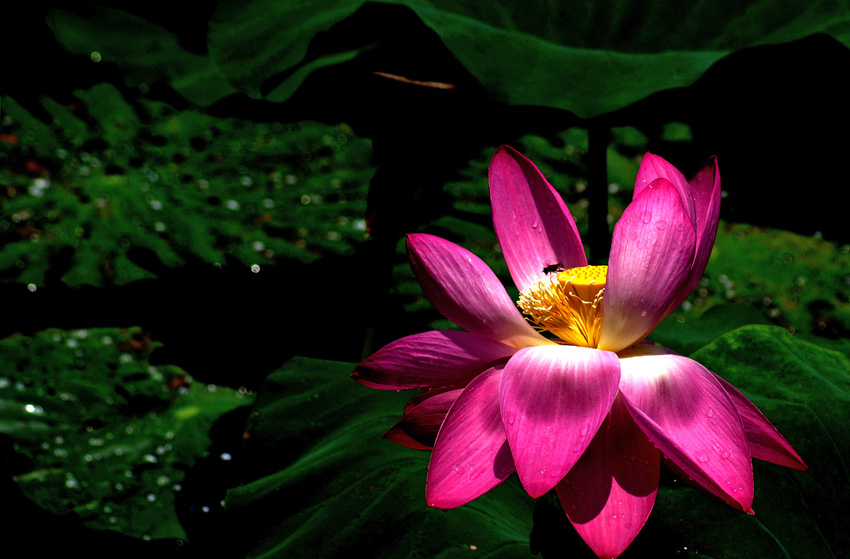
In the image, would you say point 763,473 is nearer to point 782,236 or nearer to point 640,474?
point 640,474

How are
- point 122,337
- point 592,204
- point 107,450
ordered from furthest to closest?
point 122,337, point 107,450, point 592,204

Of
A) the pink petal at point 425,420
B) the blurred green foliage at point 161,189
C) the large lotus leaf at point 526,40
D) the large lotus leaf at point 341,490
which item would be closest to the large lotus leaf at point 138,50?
the large lotus leaf at point 526,40

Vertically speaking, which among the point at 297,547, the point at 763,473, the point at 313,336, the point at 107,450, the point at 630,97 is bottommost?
the point at 107,450

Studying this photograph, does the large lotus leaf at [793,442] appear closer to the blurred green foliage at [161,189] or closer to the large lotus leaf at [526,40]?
the large lotus leaf at [526,40]

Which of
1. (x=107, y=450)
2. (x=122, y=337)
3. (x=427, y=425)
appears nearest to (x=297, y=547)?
(x=427, y=425)

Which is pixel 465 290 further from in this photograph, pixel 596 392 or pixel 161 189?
pixel 161 189

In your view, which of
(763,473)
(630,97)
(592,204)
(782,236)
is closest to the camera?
(763,473)

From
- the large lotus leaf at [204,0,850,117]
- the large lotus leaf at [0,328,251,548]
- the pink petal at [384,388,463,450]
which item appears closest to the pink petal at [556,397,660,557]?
the pink petal at [384,388,463,450]

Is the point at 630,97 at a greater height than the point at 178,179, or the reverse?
the point at 630,97
